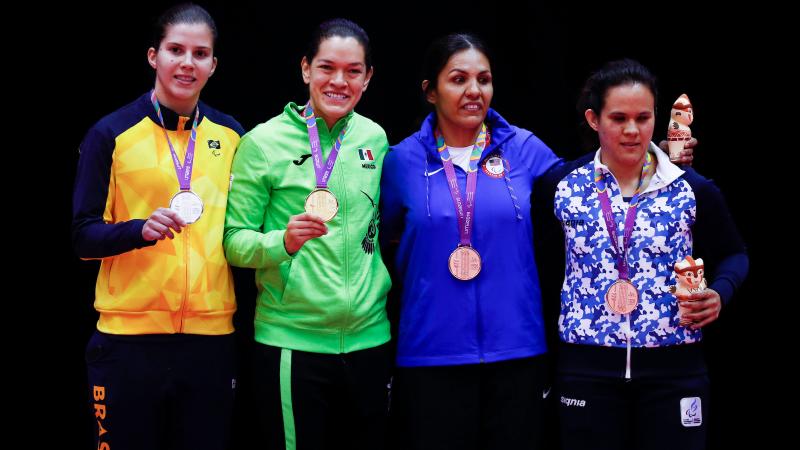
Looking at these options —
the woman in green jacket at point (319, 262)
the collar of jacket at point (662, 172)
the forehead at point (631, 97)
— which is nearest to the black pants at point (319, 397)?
the woman in green jacket at point (319, 262)

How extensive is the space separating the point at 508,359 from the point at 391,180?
2.51ft

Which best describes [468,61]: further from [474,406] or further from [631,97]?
[474,406]

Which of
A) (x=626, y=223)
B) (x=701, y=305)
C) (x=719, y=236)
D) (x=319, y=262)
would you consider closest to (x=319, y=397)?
(x=319, y=262)

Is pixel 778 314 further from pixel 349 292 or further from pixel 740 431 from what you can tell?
pixel 349 292

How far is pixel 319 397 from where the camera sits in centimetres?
313

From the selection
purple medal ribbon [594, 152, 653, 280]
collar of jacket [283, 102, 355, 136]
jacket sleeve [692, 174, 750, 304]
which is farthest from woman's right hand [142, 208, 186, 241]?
jacket sleeve [692, 174, 750, 304]

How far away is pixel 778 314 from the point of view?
4.23 m

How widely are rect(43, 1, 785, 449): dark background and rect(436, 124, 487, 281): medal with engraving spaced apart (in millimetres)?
940

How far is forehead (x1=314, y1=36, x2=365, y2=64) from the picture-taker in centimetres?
324

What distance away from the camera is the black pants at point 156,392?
3.03 meters

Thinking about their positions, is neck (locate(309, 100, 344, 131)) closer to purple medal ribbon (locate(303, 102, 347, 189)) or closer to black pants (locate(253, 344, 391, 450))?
purple medal ribbon (locate(303, 102, 347, 189))

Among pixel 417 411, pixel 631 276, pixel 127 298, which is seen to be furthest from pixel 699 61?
pixel 127 298

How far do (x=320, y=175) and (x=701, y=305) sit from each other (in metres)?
1.32

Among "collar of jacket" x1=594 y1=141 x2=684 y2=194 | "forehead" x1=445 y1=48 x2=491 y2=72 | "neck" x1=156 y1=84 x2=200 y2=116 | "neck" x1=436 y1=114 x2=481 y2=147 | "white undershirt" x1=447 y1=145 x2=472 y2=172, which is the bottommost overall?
"collar of jacket" x1=594 y1=141 x2=684 y2=194
